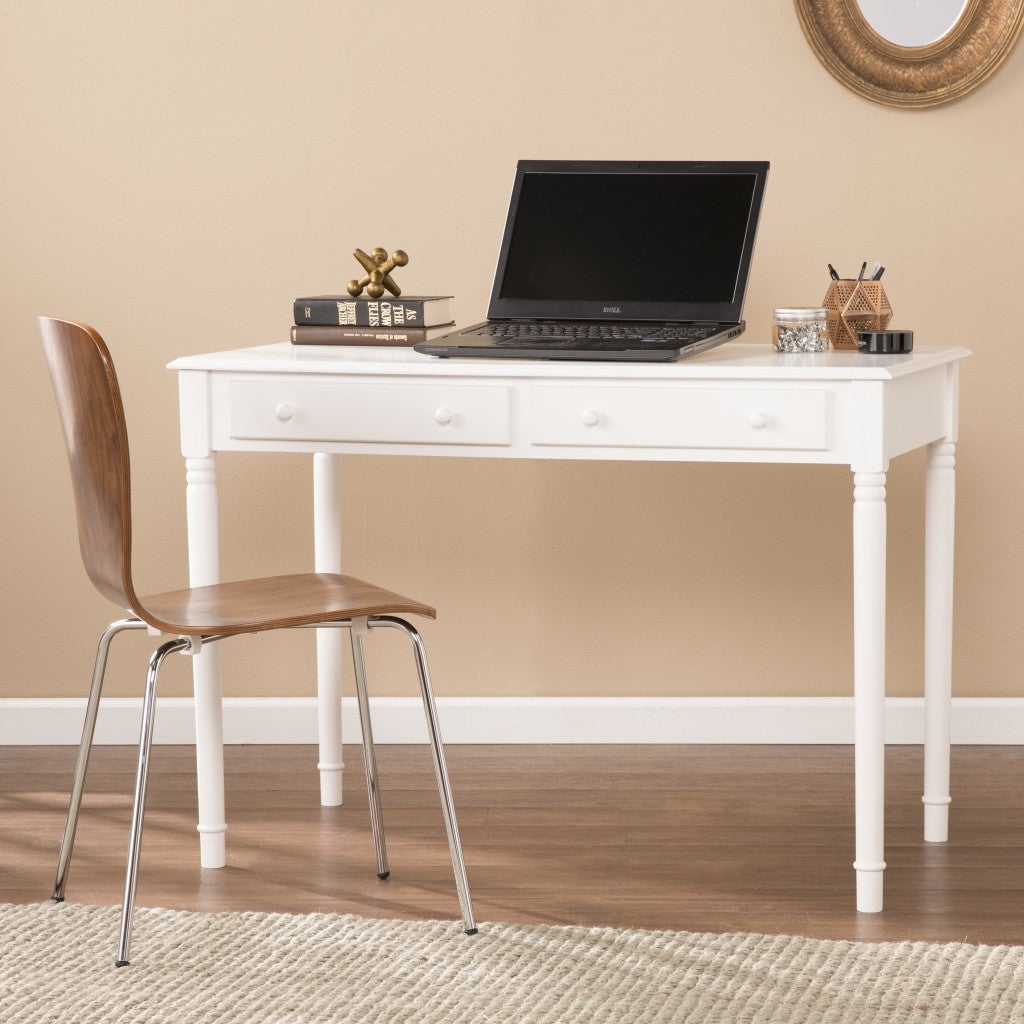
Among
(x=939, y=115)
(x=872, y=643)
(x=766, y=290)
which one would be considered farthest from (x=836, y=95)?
(x=872, y=643)

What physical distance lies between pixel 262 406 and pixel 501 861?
2.44 ft

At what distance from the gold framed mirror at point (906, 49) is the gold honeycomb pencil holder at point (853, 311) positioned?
0.55m

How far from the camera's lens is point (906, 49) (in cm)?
259

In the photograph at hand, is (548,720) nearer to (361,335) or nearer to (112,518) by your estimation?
(361,335)

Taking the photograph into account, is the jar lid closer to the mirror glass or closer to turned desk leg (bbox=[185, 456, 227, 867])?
the mirror glass

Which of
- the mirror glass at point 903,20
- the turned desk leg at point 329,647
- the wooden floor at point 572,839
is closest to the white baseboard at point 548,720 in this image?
the wooden floor at point 572,839

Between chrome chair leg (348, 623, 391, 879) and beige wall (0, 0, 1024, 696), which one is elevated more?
beige wall (0, 0, 1024, 696)

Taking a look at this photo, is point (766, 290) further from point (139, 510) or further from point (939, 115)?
point (139, 510)

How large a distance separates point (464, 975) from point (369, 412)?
2.49ft

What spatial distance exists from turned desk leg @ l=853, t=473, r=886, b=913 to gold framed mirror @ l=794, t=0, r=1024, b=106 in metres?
1.00

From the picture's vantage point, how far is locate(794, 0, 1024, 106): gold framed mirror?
2572 mm

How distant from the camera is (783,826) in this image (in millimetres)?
2314

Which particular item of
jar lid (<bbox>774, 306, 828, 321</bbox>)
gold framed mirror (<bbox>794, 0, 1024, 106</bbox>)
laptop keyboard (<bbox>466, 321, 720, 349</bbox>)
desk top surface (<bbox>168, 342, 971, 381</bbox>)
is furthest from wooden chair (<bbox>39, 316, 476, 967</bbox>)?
gold framed mirror (<bbox>794, 0, 1024, 106</bbox>)

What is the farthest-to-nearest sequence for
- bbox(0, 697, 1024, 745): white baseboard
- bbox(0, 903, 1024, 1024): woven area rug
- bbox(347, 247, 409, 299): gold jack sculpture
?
bbox(0, 697, 1024, 745): white baseboard < bbox(347, 247, 409, 299): gold jack sculpture < bbox(0, 903, 1024, 1024): woven area rug
